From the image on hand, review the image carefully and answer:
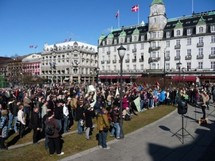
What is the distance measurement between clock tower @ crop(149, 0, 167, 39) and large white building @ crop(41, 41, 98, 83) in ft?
118

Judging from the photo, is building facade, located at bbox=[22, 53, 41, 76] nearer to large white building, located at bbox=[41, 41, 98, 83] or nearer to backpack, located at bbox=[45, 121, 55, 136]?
large white building, located at bbox=[41, 41, 98, 83]

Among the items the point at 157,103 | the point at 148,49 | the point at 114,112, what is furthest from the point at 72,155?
the point at 148,49

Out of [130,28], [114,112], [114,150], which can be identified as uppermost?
[130,28]

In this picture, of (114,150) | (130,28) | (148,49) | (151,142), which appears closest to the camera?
(114,150)

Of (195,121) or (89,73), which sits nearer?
(195,121)

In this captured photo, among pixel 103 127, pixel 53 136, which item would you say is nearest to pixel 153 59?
pixel 103 127

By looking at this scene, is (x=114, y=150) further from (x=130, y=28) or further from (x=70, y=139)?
(x=130, y=28)

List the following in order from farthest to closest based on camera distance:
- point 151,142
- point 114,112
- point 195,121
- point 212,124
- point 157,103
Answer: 1. point 157,103
2. point 195,121
3. point 212,124
4. point 114,112
5. point 151,142

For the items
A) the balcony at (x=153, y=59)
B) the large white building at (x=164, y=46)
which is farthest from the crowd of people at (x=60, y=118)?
the balcony at (x=153, y=59)

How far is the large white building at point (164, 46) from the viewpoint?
2470 inches

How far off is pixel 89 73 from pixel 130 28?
27253 mm

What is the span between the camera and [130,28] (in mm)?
82688

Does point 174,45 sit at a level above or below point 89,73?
above

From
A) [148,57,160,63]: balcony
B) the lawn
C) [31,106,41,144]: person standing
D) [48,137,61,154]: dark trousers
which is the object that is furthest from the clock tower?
[48,137,61,154]: dark trousers
